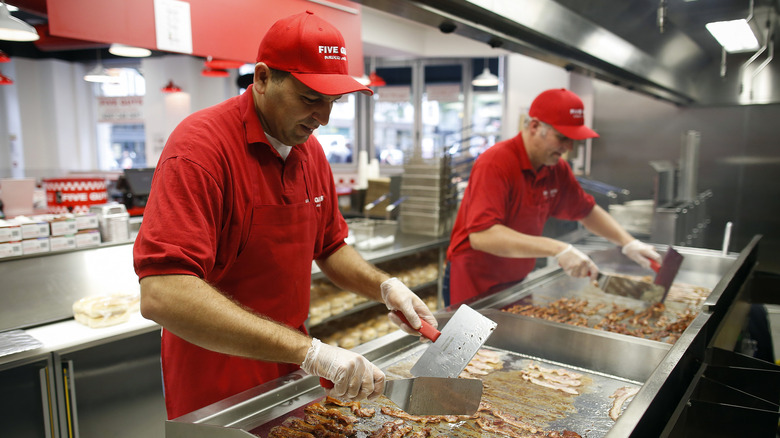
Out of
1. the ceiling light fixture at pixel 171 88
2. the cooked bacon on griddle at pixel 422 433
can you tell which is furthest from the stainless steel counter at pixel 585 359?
the ceiling light fixture at pixel 171 88

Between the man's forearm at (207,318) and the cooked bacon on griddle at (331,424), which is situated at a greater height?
the man's forearm at (207,318)

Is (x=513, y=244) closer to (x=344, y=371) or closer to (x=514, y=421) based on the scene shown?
(x=514, y=421)

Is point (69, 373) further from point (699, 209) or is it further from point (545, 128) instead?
point (699, 209)

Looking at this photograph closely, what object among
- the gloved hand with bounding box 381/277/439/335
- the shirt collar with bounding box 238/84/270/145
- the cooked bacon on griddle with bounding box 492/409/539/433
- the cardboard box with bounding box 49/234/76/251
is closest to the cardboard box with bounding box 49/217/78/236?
the cardboard box with bounding box 49/234/76/251

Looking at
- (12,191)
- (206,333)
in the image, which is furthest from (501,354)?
(12,191)

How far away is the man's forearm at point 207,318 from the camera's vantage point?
1.17m

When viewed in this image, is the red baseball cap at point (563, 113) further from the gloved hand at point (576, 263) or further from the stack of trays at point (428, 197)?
the stack of trays at point (428, 197)

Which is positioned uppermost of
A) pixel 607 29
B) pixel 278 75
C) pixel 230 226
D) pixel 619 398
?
pixel 607 29

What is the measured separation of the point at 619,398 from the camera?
63.4 inches

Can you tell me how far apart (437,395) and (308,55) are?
910 mm

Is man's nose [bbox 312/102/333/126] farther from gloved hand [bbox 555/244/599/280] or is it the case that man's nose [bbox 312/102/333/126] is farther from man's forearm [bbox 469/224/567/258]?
gloved hand [bbox 555/244/599/280]

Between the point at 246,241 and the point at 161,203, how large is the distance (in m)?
0.30

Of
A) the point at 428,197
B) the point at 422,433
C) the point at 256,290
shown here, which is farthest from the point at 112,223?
the point at 428,197

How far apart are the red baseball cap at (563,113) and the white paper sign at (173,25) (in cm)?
194
